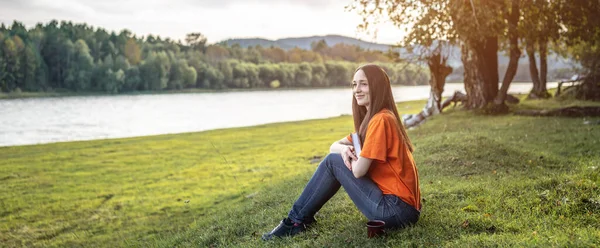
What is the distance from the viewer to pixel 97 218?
38.8 feet

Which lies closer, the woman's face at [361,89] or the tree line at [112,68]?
the woman's face at [361,89]

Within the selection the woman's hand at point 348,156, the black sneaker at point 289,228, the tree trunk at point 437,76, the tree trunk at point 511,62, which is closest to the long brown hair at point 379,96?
the woman's hand at point 348,156

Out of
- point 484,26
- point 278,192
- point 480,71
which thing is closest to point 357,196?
point 278,192

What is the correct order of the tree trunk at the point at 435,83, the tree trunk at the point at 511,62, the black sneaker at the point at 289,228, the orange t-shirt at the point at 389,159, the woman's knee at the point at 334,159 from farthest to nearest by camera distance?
the tree trunk at the point at 435,83 → the tree trunk at the point at 511,62 → the black sneaker at the point at 289,228 → the woman's knee at the point at 334,159 → the orange t-shirt at the point at 389,159

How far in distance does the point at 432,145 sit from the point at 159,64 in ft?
298

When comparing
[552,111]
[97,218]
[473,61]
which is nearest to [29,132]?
[97,218]

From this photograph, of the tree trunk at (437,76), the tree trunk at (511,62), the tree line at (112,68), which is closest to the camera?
the tree trunk at (511,62)

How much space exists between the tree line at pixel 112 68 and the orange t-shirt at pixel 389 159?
6043cm

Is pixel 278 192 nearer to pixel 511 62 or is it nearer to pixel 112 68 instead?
pixel 511 62

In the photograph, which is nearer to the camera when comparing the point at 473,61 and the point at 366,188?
the point at 366,188

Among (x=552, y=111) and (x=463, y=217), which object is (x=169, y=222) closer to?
(x=463, y=217)

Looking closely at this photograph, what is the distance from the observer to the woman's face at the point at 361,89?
17.0 feet

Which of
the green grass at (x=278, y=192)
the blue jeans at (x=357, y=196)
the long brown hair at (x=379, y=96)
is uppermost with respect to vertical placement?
the long brown hair at (x=379, y=96)

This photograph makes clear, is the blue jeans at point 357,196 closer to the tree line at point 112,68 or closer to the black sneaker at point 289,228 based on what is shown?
the black sneaker at point 289,228
